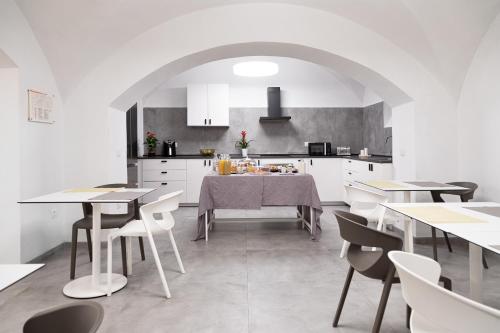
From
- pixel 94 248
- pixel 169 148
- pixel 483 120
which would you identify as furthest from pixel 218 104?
pixel 94 248

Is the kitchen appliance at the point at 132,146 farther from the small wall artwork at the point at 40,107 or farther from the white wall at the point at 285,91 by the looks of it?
the small wall artwork at the point at 40,107

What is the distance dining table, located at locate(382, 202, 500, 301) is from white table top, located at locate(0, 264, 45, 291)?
1.72 meters

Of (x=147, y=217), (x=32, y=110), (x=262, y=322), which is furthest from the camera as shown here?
(x=32, y=110)

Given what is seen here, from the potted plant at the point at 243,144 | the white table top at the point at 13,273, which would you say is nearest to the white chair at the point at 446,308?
the white table top at the point at 13,273

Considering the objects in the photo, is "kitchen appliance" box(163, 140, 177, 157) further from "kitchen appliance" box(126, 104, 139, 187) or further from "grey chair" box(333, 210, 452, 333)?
"grey chair" box(333, 210, 452, 333)

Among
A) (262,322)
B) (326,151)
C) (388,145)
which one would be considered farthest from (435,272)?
(326,151)

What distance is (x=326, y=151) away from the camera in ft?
23.4

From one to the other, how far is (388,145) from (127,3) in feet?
15.5

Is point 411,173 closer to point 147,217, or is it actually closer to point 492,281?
point 492,281

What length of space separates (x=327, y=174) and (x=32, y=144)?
4960 millimetres

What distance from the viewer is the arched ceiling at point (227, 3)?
343 centimetres

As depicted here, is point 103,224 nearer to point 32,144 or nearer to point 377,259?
point 32,144

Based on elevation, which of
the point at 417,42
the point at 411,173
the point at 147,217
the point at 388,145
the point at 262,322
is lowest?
the point at 262,322

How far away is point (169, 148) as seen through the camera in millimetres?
7105
